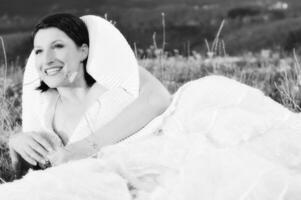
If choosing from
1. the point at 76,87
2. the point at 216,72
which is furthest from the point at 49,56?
the point at 216,72

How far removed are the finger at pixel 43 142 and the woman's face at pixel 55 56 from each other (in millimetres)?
149

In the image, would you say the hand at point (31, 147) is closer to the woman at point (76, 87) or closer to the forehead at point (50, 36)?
the woman at point (76, 87)

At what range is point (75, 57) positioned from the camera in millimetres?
1721

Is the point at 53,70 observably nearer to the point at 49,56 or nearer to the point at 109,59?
the point at 49,56

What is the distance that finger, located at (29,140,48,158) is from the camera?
1643 millimetres

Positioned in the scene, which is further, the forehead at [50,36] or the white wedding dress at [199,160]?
the forehead at [50,36]

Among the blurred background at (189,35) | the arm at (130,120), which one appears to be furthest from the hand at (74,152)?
the blurred background at (189,35)

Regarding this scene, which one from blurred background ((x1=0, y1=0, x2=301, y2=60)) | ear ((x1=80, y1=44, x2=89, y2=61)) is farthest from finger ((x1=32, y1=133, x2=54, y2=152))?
blurred background ((x1=0, y1=0, x2=301, y2=60))

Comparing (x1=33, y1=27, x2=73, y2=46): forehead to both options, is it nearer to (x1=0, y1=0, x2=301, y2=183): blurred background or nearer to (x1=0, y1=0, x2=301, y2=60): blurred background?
(x1=0, y1=0, x2=301, y2=183): blurred background

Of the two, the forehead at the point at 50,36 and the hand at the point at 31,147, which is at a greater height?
the forehead at the point at 50,36

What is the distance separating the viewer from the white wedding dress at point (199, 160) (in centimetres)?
126

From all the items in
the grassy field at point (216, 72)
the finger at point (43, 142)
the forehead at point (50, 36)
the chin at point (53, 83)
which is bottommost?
the grassy field at point (216, 72)

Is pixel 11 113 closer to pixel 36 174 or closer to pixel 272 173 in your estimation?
pixel 36 174

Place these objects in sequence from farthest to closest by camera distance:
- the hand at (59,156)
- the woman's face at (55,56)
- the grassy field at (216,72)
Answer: the grassy field at (216,72)
the woman's face at (55,56)
the hand at (59,156)
